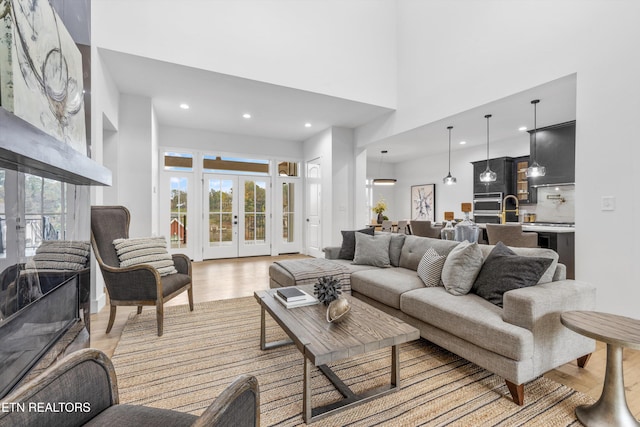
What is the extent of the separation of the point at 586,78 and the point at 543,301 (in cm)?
239

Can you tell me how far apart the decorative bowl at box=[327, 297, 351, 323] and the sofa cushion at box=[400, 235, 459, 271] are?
1.47m

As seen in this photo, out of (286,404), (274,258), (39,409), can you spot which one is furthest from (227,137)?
(39,409)

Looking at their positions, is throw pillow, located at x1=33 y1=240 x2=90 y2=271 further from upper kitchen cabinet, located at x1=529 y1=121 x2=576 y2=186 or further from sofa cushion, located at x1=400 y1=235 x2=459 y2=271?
upper kitchen cabinet, located at x1=529 y1=121 x2=576 y2=186

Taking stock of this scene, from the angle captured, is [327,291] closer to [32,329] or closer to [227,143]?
[32,329]

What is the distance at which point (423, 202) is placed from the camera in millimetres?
8891

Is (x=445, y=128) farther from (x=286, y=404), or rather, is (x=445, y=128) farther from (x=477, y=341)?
(x=286, y=404)

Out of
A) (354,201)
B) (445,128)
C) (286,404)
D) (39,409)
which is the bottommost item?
(286,404)

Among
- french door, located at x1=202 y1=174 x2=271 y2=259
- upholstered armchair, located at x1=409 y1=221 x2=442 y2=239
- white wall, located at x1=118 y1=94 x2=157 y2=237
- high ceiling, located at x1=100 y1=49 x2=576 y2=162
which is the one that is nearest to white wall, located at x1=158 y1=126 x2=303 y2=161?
high ceiling, located at x1=100 y1=49 x2=576 y2=162

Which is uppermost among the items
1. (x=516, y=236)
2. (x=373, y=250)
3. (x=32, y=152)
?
(x=32, y=152)

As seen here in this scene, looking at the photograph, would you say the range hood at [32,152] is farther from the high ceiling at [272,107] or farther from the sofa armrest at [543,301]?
the high ceiling at [272,107]

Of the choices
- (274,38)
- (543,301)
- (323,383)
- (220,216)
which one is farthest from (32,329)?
(220,216)

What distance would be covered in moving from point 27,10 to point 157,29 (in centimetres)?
264

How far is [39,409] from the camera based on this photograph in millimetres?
793

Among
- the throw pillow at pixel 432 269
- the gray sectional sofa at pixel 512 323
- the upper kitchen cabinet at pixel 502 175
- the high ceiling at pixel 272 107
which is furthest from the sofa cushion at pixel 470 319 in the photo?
the upper kitchen cabinet at pixel 502 175
